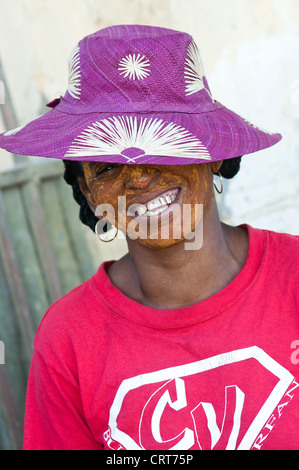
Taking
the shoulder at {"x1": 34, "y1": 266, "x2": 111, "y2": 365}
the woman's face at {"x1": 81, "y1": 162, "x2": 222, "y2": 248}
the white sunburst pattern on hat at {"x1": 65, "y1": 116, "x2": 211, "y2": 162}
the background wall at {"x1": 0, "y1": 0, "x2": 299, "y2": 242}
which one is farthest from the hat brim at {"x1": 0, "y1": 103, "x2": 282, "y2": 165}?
the background wall at {"x1": 0, "y1": 0, "x2": 299, "y2": 242}

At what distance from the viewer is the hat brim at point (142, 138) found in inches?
57.1

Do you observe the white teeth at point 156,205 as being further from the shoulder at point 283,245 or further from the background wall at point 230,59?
the background wall at point 230,59

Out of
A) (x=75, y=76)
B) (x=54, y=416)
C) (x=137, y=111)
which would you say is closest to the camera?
(x=137, y=111)

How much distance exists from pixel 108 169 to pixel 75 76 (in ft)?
0.87

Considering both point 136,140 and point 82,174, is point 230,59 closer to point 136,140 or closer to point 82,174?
point 82,174

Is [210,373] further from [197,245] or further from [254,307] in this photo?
[197,245]

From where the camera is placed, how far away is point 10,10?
9.34ft

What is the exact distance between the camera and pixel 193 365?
1714 millimetres

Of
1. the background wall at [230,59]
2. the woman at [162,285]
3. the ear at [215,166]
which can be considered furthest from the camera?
the background wall at [230,59]

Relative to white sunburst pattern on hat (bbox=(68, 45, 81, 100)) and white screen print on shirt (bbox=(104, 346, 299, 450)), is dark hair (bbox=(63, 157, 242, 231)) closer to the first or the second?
white sunburst pattern on hat (bbox=(68, 45, 81, 100))

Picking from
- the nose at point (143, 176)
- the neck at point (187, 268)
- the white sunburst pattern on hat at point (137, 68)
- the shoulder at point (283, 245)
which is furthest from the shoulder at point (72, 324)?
the white sunburst pattern on hat at point (137, 68)

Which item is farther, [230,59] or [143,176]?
[230,59]

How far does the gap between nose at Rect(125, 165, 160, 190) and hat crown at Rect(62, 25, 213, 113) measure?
0.48ft

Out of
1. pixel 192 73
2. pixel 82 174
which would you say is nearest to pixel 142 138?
pixel 192 73
